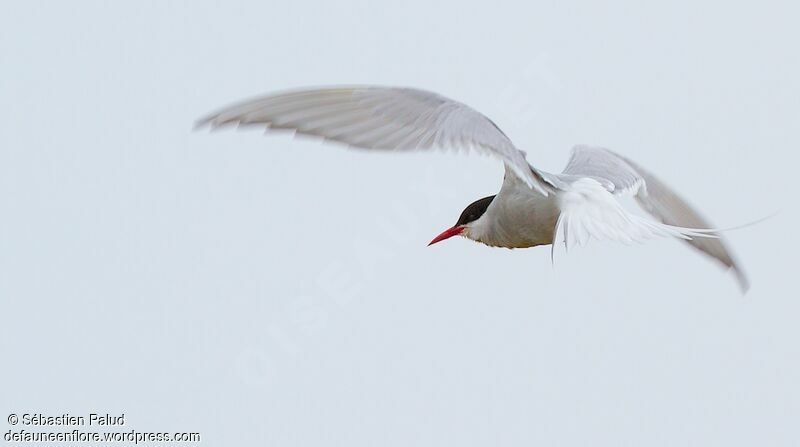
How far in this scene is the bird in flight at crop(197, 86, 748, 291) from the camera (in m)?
3.37

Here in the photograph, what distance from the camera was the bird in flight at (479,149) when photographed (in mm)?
3369

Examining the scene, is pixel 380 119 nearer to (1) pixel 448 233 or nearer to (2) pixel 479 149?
(2) pixel 479 149

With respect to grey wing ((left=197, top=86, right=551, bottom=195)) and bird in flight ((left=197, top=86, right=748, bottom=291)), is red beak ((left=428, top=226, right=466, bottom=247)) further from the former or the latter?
grey wing ((left=197, top=86, right=551, bottom=195))

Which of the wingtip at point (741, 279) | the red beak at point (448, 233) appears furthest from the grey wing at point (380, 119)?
the wingtip at point (741, 279)

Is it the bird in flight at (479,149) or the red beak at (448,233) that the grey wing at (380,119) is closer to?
the bird in flight at (479,149)

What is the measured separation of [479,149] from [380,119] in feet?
1.13

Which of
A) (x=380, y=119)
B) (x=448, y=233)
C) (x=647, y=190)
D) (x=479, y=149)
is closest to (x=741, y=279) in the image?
(x=647, y=190)

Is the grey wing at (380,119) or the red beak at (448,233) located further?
the red beak at (448,233)

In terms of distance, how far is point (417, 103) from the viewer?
3.55 meters

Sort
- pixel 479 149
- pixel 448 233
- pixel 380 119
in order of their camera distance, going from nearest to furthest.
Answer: pixel 479 149
pixel 380 119
pixel 448 233

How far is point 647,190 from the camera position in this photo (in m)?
4.82

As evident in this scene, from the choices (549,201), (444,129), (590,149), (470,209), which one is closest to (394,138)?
(444,129)

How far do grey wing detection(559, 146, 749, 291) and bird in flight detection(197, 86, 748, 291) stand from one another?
0.01 metres

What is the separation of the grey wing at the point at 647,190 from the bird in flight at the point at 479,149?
0.05ft
